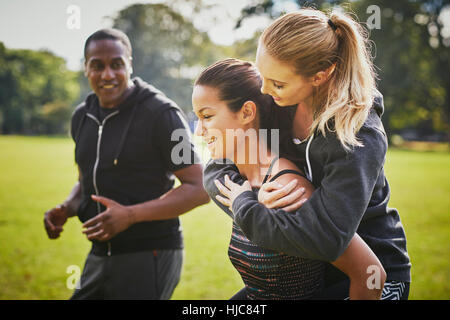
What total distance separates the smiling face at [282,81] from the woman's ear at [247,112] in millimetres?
259

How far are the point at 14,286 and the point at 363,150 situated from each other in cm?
574

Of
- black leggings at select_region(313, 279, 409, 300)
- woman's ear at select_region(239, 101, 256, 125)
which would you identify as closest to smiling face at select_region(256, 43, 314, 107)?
woman's ear at select_region(239, 101, 256, 125)

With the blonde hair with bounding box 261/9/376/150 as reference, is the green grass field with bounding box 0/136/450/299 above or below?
below

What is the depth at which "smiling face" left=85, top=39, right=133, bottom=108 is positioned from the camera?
130 inches

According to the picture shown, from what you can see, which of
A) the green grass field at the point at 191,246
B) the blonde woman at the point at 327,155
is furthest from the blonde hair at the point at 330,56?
the green grass field at the point at 191,246

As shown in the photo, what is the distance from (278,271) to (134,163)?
1.67 m

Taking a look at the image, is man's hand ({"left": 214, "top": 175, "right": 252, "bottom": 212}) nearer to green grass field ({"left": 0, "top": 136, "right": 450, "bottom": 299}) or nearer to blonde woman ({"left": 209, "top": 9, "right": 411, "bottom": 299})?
blonde woman ({"left": 209, "top": 9, "right": 411, "bottom": 299})

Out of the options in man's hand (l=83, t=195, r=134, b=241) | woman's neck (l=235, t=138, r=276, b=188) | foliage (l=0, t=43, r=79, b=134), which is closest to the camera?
woman's neck (l=235, t=138, r=276, b=188)

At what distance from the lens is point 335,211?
1.55 m

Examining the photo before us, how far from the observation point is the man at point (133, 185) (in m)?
3.08

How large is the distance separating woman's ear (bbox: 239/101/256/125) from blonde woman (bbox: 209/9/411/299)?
220 mm

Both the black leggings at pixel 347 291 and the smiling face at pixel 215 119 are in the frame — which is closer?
the black leggings at pixel 347 291

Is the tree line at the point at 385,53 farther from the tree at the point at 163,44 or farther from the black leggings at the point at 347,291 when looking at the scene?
the black leggings at the point at 347,291

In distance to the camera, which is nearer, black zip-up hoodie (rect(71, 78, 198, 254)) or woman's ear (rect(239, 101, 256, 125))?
woman's ear (rect(239, 101, 256, 125))
